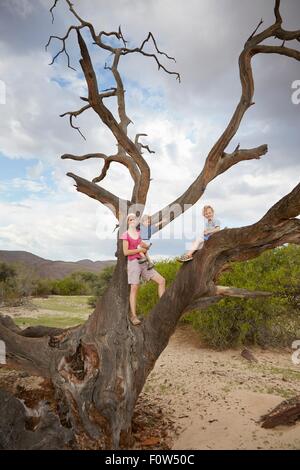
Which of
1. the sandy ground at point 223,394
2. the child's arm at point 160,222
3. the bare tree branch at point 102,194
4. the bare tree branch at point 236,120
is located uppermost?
the bare tree branch at point 236,120

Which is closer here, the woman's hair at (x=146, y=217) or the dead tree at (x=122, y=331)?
the dead tree at (x=122, y=331)

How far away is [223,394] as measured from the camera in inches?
265

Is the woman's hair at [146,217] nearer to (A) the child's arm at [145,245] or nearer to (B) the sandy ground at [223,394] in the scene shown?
(A) the child's arm at [145,245]

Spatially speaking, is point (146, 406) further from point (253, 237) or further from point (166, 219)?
point (253, 237)

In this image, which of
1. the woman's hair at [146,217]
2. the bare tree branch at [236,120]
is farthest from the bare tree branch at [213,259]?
the bare tree branch at [236,120]

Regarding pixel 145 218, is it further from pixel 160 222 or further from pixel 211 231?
pixel 211 231

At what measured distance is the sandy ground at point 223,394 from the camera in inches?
200

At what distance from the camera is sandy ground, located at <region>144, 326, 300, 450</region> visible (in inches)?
200

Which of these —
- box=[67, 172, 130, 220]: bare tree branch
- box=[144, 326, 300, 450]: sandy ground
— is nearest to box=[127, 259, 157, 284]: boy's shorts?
box=[67, 172, 130, 220]: bare tree branch

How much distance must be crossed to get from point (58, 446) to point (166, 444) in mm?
1455

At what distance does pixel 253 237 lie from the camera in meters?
4.46

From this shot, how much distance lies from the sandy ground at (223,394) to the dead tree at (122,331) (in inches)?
47.2

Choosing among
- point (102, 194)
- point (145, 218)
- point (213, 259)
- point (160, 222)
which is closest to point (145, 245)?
point (145, 218)

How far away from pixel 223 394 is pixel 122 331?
9.30ft
